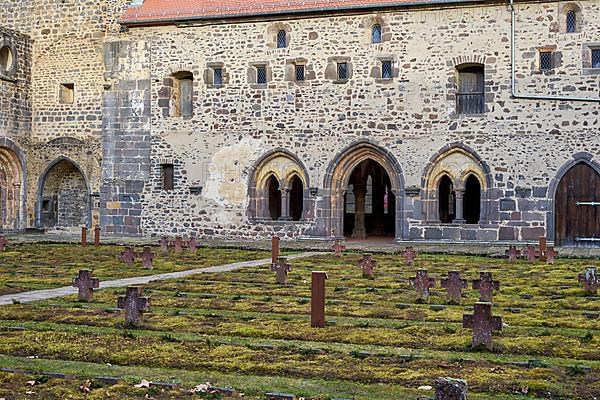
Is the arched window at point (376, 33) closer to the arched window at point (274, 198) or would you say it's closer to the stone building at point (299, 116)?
the stone building at point (299, 116)

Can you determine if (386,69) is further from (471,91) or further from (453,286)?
(453,286)

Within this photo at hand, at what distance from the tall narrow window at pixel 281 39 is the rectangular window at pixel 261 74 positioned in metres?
0.86

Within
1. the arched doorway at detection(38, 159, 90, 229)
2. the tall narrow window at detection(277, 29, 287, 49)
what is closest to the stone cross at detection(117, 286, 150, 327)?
the tall narrow window at detection(277, 29, 287, 49)

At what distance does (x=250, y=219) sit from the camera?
2683cm

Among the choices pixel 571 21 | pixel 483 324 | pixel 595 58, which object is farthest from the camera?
pixel 571 21

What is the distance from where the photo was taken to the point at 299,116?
26.2 meters

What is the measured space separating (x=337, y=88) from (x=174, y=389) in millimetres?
19946

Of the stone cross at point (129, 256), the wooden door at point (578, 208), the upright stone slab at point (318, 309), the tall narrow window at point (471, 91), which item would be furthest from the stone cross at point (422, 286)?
the tall narrow window at point (471, 91)

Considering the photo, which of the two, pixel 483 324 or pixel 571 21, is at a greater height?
pixel 571 21

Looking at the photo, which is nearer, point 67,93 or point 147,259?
point 147,259

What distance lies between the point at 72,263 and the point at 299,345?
10.3m

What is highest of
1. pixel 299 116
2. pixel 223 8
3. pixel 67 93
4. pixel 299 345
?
pixel 223 8

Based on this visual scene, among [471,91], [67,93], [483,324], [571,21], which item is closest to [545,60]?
[571,21]

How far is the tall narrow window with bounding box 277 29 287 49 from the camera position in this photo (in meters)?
26.5
